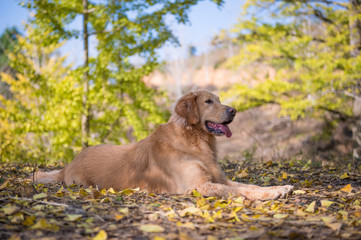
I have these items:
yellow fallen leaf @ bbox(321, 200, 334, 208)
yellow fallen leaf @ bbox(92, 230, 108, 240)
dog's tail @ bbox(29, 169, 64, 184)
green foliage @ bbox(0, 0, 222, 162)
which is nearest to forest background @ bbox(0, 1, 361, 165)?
green foliage @ bbox(0, 0, 222, 162)

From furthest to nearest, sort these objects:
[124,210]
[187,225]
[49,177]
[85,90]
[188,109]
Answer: [85,90], [49,177], [188,109], [124,210], [187,225]

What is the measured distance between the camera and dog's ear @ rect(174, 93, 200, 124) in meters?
4.21

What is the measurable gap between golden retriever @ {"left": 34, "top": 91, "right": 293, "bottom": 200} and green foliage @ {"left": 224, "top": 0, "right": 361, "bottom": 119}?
915 cm

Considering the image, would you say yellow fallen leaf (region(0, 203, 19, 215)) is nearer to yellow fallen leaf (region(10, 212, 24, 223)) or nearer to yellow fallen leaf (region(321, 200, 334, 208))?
yellow fallen leaf (region(10, 212, 24, 223))

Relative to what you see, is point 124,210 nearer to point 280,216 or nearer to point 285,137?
point 280,216

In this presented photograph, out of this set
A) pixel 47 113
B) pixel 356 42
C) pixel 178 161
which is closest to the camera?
pixel 178 161

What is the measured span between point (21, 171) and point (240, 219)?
424 cm

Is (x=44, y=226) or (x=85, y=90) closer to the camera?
(x=44, y=226)

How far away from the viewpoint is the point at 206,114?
4.38 meters

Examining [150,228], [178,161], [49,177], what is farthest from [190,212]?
[49,177]

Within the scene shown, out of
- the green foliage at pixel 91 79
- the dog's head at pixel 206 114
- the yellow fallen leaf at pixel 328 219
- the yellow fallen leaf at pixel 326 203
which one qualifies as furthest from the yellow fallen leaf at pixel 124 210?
the green foliage at pixel 91 79

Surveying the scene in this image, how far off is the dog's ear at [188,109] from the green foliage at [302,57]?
30.1 feet

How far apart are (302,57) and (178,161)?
1117cm

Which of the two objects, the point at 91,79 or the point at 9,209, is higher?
the point at 91,79
